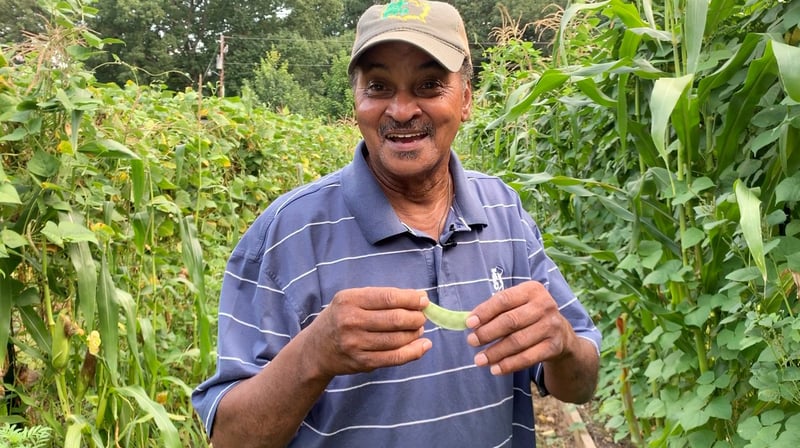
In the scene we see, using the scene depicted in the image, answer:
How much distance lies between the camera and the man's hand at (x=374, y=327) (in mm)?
1109

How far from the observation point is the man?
135 cm

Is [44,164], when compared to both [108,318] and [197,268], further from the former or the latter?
[197,268]

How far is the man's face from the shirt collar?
63mm

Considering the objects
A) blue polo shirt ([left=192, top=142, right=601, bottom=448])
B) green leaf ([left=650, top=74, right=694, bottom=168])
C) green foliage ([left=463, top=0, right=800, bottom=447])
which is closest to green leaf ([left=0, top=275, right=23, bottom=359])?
blue polo shirt ([left=192, top=142, right=601, bottom=448])

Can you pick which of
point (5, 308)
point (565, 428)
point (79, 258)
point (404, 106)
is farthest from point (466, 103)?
point (565, 428)

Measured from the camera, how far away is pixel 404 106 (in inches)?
57.0

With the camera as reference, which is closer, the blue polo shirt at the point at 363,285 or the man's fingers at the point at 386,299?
the man's fingers at the point at 386,299

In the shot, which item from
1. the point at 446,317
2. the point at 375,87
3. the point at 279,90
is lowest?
the point at 279,90

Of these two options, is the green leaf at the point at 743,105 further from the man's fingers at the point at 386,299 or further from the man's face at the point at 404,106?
the man's fingers at the point at 386,299

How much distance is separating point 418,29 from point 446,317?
0.63m

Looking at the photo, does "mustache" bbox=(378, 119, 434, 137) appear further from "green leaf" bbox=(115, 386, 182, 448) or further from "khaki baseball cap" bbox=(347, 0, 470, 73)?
"green leaf" bbox=(115, 386, 182, 448)

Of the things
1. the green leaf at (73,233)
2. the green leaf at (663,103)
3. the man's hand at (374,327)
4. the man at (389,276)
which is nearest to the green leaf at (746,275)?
the green leaf at (663,103)

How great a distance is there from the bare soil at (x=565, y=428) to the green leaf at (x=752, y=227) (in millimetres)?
2483

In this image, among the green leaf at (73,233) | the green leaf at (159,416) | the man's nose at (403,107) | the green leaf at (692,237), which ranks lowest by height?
the green leaf at (159,416)
